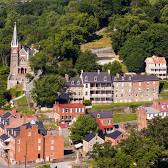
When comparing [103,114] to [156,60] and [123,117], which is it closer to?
[123,117]

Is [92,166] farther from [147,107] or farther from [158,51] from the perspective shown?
[158,51]

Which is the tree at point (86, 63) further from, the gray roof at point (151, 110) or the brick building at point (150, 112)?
the gray roof at point (151, 110)

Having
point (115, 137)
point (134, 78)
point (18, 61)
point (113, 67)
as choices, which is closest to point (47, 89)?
point (134, 78)

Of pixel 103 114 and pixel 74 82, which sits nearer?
pixel 103 114

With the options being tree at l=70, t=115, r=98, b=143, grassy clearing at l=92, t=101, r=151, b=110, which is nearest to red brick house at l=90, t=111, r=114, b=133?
tree at l=70, t=115, r=98, b=143

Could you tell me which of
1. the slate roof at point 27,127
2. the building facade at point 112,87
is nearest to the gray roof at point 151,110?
the building facade at point 112,87

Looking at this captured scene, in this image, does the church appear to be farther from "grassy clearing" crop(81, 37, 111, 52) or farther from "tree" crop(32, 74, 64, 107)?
"grassy clearing" crop(81, 37, 111, 52)
